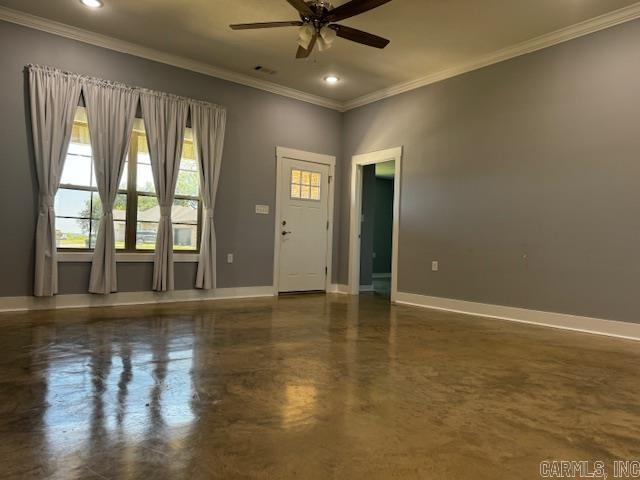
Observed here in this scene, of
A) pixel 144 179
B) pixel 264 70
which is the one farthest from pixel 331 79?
pixel 144 179

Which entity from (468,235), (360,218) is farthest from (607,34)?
(360,218)

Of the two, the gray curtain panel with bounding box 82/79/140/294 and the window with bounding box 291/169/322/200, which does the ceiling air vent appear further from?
the gray curtain panel with bounding box 82/79/140/294

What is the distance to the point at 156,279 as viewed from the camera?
533 cm

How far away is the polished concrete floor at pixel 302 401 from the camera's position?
1.66 meters

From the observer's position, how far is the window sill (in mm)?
4836

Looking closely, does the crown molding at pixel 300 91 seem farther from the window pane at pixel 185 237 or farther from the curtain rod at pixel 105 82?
the window pane at pixel 185 237

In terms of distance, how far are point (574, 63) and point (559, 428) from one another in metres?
3.98

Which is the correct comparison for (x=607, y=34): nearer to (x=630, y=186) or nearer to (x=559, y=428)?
(x=630, y=186)

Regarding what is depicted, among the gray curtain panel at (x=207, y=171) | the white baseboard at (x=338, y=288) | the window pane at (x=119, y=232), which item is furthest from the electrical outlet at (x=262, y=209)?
the window pane at (x=119, y=232)

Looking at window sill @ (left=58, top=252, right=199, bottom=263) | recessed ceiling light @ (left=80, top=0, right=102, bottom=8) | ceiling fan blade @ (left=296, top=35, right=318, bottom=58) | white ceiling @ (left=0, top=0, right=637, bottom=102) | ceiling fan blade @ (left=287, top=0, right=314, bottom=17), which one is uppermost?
recessed ceiling light @ (left=80, top=0, right=102, bottom=8)

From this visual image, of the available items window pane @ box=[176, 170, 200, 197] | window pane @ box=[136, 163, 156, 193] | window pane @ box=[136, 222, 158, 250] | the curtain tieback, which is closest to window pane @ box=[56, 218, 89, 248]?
the curtain tieback

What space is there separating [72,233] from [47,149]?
0.95m

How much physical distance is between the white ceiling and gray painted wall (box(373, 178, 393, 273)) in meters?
5.75

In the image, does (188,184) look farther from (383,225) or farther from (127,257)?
(383,225)
